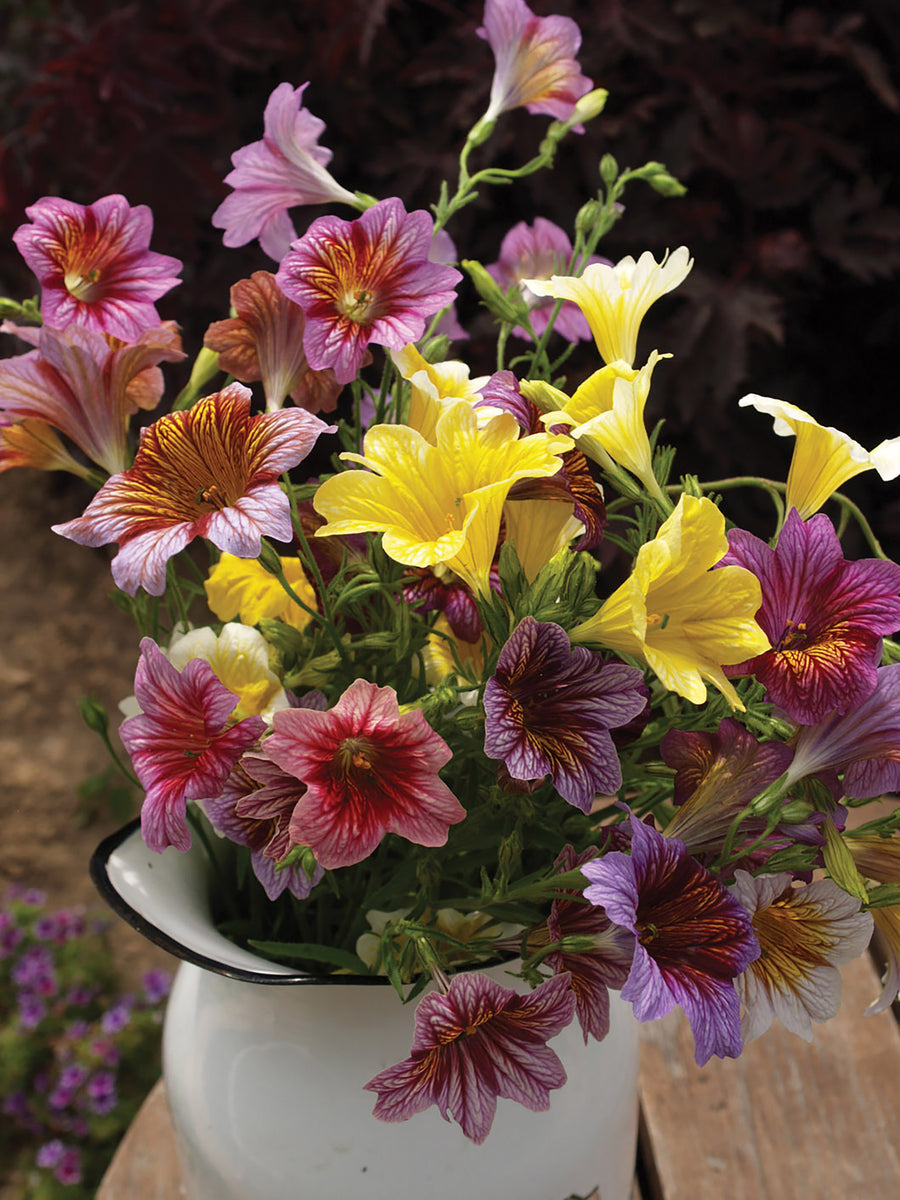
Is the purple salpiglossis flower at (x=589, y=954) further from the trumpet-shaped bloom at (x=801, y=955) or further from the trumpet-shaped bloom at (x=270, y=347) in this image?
the trumpet-shaped bloom at (x=270, y=347)

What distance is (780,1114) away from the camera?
24.1 inches

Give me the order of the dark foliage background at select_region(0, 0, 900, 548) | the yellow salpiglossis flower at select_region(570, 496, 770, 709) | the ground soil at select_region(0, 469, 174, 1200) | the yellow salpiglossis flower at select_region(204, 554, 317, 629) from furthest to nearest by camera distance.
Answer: the ground soil at select_region(0, 469, 174, 1200)
the dark foliage background at select_region(0, 0, 900, 548)
the yellow salpiglossis flower at select_region(204, 554, 317, 629)
the yellow salpiglossis flower at select_region(570, 496, 770, 709)

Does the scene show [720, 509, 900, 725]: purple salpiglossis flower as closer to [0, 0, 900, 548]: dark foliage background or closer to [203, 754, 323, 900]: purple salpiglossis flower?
[203, 754, 323, 900]: purple salpiglossis flower

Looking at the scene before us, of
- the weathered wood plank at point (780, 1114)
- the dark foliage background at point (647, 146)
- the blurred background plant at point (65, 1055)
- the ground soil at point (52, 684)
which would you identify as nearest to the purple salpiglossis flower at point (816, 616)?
the weathered wood plank at point (780, 1114)

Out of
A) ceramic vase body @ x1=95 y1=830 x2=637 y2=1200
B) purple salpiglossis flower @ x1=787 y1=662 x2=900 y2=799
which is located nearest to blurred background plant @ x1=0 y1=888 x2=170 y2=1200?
ceramic vase body @ x1=95 y1=830 x2=637 y2=1200

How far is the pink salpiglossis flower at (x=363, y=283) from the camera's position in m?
0.33

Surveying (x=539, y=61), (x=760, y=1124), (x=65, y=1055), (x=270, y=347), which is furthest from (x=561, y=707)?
(x=65, y=1055)

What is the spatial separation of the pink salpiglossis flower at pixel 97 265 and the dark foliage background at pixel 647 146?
27.5 inches

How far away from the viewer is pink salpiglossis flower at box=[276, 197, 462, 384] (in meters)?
0.33

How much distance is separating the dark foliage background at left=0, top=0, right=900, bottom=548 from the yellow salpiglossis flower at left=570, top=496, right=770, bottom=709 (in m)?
0.73

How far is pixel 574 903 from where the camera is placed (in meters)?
0.32

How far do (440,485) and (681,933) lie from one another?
0.43ft

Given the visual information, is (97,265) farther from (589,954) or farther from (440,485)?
(589,954)

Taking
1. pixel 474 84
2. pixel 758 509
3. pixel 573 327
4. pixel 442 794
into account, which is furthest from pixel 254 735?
pixel 758 509
